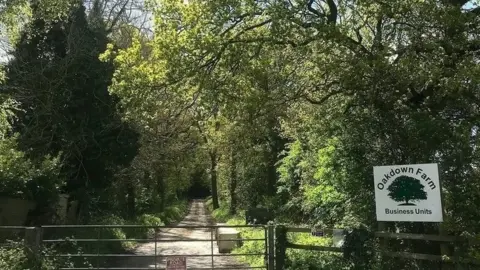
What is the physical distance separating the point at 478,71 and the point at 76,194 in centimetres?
1644

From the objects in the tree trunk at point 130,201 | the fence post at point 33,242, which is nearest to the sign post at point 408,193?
the fence post at point 33,242

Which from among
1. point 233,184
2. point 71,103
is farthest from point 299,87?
point 233,184

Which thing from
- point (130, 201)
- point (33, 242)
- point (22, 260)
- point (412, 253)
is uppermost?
point (130, 201)

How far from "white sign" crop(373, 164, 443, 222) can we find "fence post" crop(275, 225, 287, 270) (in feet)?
7.59

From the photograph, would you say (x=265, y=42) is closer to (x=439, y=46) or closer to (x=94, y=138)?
(x=439, y=46)

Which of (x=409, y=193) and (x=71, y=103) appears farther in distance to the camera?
(x=71, y=103)

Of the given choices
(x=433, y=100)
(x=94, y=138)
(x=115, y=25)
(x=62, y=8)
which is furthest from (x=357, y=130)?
(x=115, y=25)

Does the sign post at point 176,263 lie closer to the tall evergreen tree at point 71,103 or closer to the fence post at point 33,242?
the fence post at point 33,242

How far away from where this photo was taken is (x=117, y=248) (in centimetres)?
1786

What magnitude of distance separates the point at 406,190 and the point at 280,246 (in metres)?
3.25

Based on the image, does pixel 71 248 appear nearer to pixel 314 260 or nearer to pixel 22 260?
pixel 22 260

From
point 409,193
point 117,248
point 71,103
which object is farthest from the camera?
point 71,103

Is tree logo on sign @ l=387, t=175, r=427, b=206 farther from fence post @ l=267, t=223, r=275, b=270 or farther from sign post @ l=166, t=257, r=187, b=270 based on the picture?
sign post @ l=166, t=257, r=187, b=270

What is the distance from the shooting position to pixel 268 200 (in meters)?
28.8
